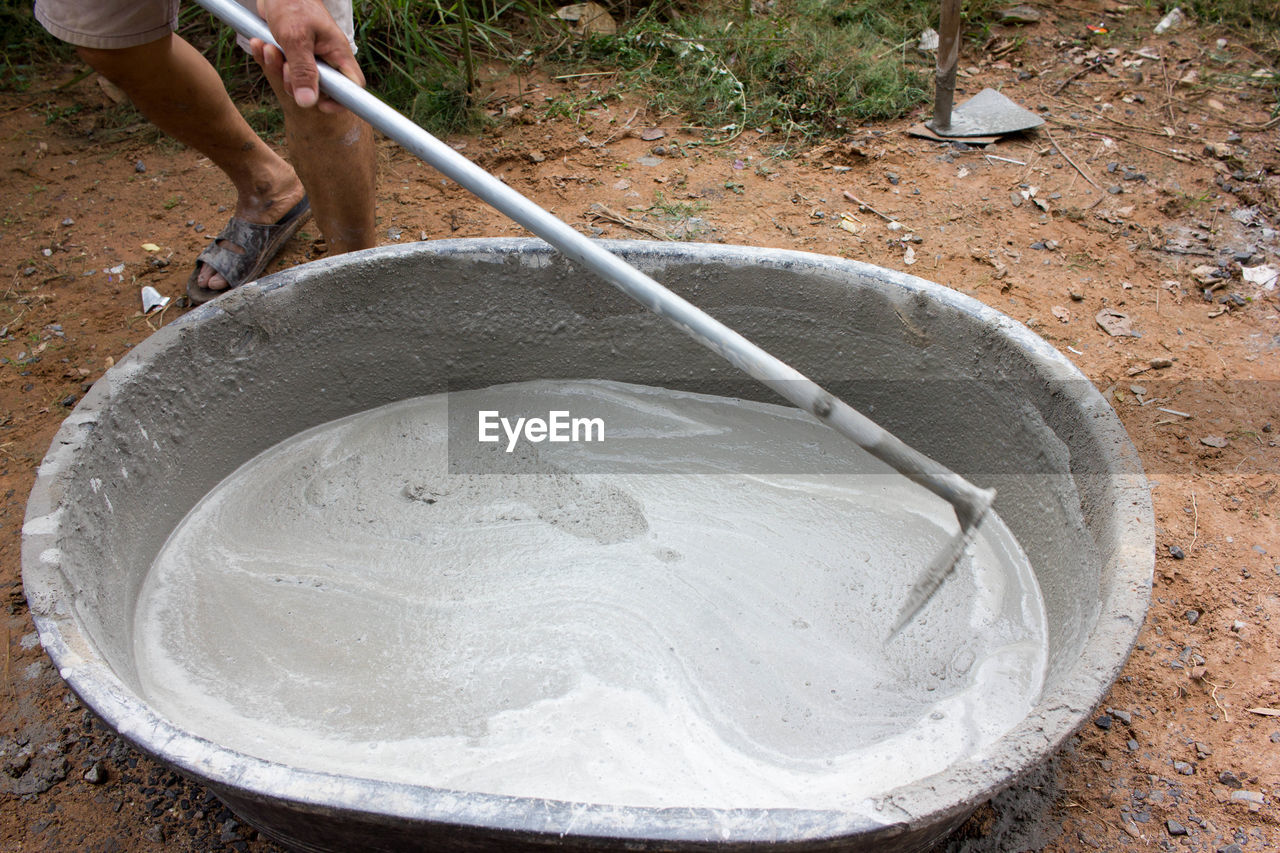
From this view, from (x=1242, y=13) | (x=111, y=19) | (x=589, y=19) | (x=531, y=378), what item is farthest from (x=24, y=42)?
(x=1242, y=13)

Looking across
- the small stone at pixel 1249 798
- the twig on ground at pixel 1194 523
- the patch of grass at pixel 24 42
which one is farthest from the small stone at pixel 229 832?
the patch of grass at pixel 24 42

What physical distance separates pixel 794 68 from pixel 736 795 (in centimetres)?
289

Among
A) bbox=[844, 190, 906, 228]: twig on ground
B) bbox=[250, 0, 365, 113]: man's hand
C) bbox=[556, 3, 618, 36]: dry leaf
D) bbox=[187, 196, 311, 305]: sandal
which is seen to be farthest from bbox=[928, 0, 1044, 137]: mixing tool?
bbox=[187, 196, 311, 305]: sandal

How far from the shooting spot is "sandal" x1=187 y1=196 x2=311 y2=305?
2.55 metres

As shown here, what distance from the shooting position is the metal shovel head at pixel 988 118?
128 inches

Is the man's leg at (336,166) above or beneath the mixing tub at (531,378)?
above

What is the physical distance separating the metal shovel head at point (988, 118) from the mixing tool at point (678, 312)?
210 cm

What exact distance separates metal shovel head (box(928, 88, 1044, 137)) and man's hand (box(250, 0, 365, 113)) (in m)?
2.28

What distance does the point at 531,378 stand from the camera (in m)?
2.23

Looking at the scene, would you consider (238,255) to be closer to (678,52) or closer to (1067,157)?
(678,52)

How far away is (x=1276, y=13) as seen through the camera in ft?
12.1

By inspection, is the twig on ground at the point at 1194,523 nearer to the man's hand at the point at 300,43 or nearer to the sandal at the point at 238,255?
the man's hand at the point at 300,43

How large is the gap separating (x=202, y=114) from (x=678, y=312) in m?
1.55

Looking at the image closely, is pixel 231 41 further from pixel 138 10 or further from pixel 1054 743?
pixel 1054 743
